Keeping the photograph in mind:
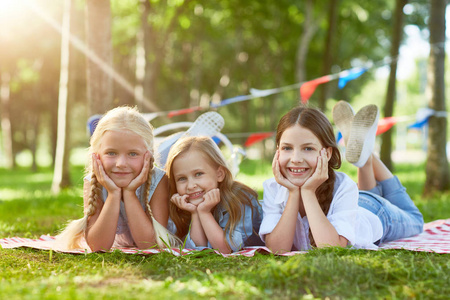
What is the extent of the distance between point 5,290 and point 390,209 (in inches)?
118

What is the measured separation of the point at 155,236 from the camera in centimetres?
354

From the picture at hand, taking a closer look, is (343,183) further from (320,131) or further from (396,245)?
(396,245)

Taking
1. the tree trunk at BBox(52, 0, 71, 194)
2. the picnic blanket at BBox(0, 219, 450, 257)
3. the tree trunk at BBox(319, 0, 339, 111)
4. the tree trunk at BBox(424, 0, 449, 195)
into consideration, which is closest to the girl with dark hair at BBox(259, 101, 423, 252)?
the picnic blanket at BBox(0, 219, 450, 257)

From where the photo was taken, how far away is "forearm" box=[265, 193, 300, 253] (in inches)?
131

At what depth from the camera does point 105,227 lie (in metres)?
3.40

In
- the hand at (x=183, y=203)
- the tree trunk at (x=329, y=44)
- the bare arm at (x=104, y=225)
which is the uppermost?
the tree trunk at (x=329, y=44)

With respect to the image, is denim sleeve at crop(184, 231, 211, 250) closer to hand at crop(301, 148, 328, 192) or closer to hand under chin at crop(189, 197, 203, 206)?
hand under chin at crop(189, 197, 203, 206)

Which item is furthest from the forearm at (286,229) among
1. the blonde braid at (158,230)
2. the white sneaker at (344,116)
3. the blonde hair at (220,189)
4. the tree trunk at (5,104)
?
the tree trunk at (5,104)

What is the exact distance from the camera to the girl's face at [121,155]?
342 cm

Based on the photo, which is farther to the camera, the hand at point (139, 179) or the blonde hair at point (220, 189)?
the blonde hair at point (220, 189)

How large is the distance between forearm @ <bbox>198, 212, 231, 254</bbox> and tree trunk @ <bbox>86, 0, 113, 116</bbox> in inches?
138

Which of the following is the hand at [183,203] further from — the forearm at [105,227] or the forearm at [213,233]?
the forearm at [105,227]

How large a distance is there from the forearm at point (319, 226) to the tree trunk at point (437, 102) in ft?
17.6

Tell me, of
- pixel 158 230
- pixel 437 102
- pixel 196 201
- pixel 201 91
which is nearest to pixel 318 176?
pixel 196 201
